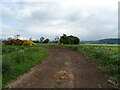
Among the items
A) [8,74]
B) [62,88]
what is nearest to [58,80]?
[62,88]

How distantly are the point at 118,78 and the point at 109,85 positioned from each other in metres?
0.91

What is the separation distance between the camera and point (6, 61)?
6.52 m

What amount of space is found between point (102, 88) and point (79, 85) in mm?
838

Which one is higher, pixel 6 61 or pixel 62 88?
pixel 6 61

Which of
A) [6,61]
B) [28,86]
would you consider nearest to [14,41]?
[6,61]

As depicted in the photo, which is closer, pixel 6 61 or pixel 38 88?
pixel 38 88

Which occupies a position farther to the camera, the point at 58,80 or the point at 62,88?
the point at 58,80

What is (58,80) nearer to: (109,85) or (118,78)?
(109,85)

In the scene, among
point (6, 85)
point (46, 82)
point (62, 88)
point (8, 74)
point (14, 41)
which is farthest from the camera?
point (14, 41)

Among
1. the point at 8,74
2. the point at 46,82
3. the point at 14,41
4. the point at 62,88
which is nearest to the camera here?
the point at 62,88

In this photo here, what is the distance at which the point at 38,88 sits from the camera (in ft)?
16.1

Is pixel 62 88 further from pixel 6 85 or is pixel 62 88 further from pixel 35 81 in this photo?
pixel 6 85

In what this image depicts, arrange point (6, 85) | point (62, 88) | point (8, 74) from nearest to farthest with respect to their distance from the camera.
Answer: point (62, 88)
point (6, 85)
point (8, 74)

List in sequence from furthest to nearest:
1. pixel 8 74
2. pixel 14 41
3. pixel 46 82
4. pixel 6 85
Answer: pixel 14 41 → pixel 8 74 → pixel 46 82 → pixel 6 85
